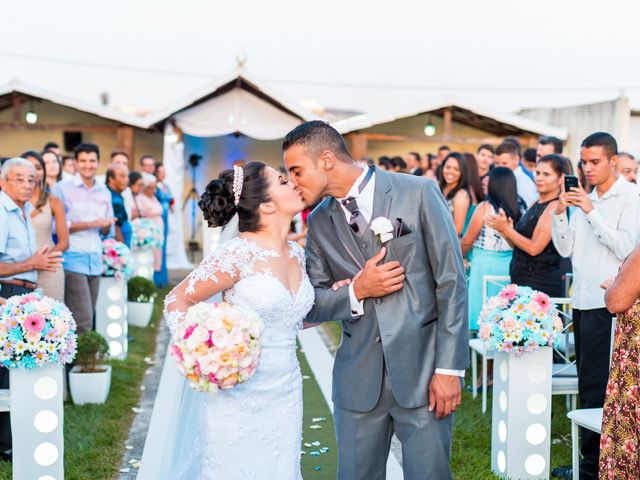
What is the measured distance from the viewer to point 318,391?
7707 millimetres

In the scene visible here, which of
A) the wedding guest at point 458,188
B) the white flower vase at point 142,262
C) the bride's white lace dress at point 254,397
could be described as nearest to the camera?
the bride's white lace dress at point 254,397

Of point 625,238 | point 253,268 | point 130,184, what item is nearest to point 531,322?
point 625,238

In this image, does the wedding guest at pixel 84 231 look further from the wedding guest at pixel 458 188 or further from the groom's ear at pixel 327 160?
the groom's ear at pixel 327 160

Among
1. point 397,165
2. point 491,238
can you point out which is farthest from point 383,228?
point 397,165

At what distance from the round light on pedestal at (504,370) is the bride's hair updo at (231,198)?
2205 mm

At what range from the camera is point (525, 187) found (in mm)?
8891

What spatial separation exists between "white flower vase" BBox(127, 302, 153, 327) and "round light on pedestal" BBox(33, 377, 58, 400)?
588 centimetres

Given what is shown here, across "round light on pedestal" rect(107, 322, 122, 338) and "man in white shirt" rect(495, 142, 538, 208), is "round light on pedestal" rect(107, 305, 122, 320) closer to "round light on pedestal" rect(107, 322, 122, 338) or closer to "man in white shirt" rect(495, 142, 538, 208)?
"round light on pedestal" rect(107, 322, 122, 338)

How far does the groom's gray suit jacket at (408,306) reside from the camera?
3428 millimetres

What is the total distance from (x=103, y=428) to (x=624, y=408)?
14.3ft

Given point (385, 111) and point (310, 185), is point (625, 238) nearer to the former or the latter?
point (310, 185)

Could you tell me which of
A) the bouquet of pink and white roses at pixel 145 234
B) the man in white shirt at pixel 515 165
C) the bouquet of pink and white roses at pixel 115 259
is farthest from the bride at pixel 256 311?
the bouquet of pink and white roses at pixel 145 234

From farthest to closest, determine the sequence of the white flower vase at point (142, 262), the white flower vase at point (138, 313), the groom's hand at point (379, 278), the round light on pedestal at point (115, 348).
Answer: the white flower vase at point (142, 262) < the white flower vase at point (138, 313) < the round light on pedestal at point (115, 348) < the groom's hand at point (379, 278)

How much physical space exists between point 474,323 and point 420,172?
15.0 feet
